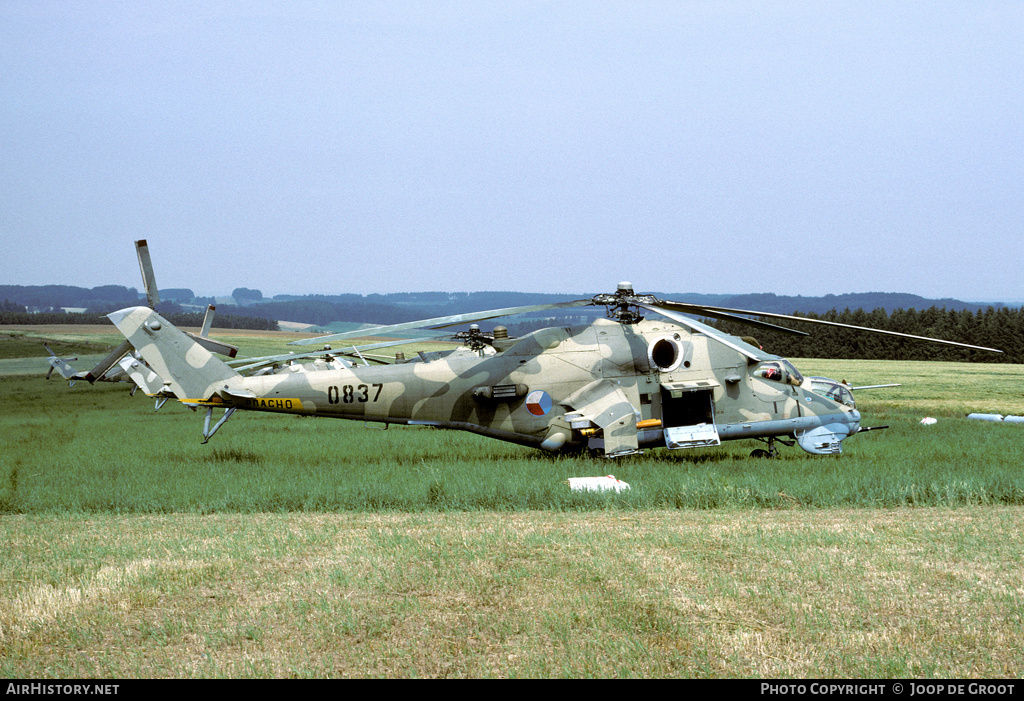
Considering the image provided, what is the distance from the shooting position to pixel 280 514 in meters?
13.9

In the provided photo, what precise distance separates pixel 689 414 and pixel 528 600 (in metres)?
11.8

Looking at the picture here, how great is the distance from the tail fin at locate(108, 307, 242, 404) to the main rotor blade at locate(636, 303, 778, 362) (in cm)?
1038

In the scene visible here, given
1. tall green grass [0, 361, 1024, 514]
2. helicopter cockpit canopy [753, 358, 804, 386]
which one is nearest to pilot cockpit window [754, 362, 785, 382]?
helicopter cockpit canopy [753, 358, 804, 386]

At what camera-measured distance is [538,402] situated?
1856 centimetres

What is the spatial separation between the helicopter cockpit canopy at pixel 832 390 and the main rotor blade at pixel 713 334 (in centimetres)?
151

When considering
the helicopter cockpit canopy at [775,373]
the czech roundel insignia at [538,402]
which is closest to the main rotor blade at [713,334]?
the helicopter cockpit canopy at [775,373]

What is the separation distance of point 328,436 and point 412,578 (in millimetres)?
17957

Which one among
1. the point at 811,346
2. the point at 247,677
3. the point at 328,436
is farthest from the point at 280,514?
the point at 811,346

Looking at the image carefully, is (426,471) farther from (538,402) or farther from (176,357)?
(176,357)

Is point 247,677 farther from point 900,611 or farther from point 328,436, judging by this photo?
point 328,436

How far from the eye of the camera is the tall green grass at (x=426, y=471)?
46.4ft

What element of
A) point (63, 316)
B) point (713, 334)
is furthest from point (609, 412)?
point (63, 316)

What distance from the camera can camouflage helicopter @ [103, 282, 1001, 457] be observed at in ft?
60.6

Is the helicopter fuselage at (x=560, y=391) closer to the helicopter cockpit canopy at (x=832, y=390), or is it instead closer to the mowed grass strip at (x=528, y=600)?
the helicopter cockpit canopy at (x=832, y=390)
